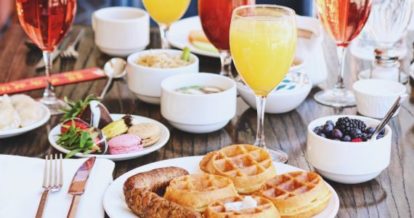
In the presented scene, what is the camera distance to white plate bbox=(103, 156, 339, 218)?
3.63ft

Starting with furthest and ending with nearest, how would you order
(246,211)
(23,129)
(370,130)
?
(23,129) < (370,130) < (246,211)

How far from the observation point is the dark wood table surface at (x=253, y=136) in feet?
3.99

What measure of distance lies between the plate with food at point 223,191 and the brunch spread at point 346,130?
90 millimetres

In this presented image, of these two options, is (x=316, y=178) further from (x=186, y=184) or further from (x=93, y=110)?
(x=93, y=110)

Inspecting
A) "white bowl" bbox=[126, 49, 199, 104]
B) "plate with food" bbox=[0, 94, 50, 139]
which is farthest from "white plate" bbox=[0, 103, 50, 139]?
"white bowl" bbox=[126, 49, 199, 104]

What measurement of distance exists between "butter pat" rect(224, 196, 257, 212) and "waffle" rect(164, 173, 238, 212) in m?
0.03

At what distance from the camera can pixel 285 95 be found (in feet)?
5.08

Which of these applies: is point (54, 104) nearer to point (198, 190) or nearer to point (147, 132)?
point (147, 132)

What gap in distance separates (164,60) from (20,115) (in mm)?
338

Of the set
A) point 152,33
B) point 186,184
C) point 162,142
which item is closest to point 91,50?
point 152,33

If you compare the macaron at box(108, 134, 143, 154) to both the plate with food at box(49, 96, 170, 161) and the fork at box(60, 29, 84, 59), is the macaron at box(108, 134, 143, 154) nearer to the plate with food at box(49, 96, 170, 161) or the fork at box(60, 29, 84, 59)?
the plate with food at box(49, 96, 170, 161)

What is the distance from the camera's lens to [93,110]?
4.73ft

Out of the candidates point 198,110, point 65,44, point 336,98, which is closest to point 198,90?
point 198,110

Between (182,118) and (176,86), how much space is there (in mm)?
123
